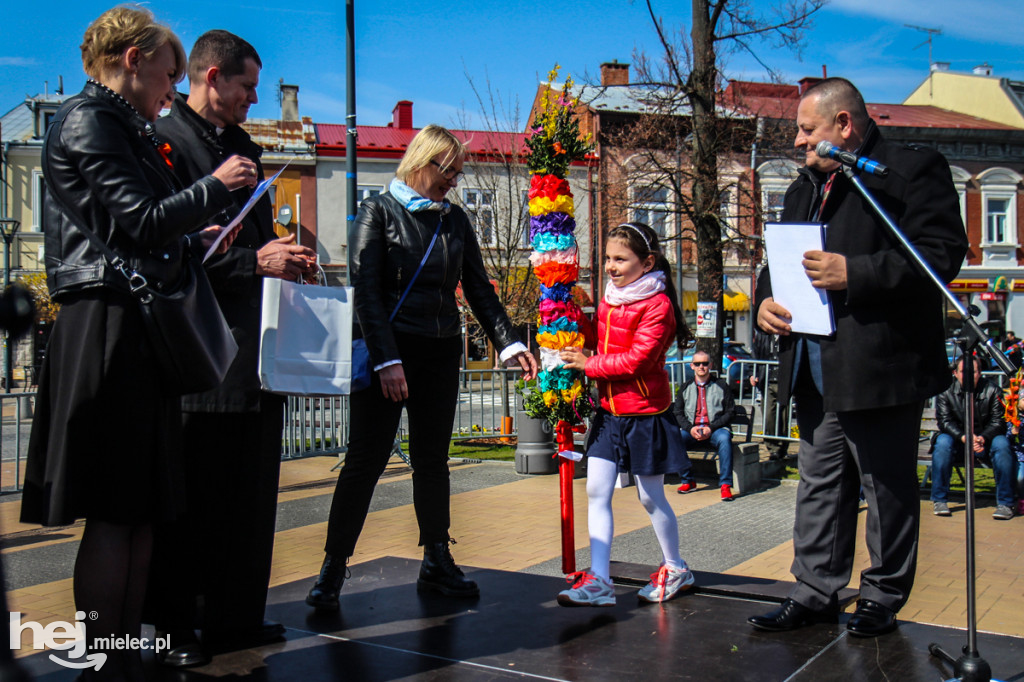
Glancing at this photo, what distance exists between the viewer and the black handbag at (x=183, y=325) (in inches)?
97.5

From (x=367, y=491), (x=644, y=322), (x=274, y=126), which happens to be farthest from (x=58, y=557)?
(x=274, y=126)

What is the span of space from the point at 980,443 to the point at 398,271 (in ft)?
19.3

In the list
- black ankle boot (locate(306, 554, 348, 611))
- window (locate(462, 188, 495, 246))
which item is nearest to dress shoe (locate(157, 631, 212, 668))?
black ankle boot (locate(306, 554, 348, 611))

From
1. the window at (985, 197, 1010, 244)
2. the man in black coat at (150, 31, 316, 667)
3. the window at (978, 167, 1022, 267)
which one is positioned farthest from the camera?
the window at (985, 197, 1010, 244)

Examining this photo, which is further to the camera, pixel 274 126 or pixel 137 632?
pixel 274 126

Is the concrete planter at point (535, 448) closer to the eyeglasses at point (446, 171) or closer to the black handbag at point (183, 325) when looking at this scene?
the eyeglasses at point (446, 171)

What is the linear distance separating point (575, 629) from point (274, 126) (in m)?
32.7

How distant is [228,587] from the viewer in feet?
10.7

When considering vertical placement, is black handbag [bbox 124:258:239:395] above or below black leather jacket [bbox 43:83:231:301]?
below

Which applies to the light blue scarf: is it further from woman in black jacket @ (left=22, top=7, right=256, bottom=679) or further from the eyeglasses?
woman in black jacket @ (left=22, top=7, right=256, bottom=679)

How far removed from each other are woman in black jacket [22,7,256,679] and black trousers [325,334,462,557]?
134 centimetres

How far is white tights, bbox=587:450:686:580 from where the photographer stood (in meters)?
3.94

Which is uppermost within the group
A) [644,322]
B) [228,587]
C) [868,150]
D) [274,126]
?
[274,126]

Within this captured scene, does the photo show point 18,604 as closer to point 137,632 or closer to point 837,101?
point 137,632
